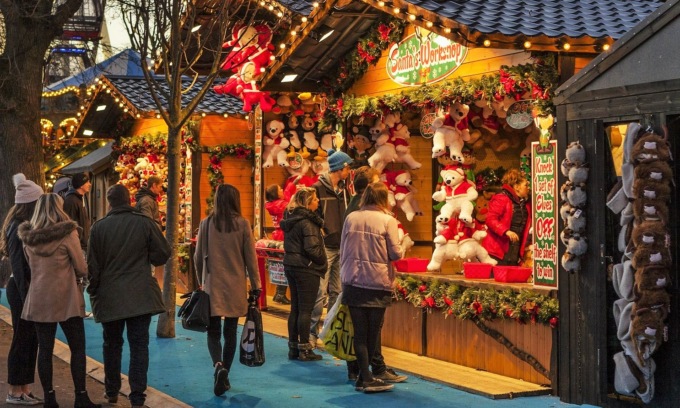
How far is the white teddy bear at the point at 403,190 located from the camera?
45.9 ft

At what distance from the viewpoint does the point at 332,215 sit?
12211 millimetres

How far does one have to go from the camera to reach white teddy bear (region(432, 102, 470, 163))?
12.2m

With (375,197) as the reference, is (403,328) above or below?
below

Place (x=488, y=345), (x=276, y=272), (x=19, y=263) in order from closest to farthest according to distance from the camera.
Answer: (x=19, y=263), (x=488, y=345), (x=276, y=272)

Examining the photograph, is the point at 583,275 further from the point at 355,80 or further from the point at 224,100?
the point at 224,100

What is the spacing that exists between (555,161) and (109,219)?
158 inches

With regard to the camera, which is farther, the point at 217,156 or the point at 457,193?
the point at 217,156

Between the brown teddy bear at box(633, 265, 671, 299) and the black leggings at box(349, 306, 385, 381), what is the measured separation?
2624 mm

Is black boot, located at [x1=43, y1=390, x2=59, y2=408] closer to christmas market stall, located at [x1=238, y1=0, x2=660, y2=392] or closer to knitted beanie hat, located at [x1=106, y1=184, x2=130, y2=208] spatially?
knitted beanie hat, located at [x1=106, y1=184, x2=130, y2=208]

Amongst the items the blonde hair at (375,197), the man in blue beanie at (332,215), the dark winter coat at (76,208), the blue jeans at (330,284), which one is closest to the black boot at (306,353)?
the man in blue beanie at (332,215)

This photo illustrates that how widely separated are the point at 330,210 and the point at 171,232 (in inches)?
102

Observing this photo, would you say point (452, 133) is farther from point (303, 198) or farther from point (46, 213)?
point (46, 213)

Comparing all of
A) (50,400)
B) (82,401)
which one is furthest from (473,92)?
(50,400)

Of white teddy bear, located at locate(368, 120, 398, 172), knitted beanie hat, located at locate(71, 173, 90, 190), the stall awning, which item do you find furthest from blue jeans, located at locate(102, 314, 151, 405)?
the stall awning
